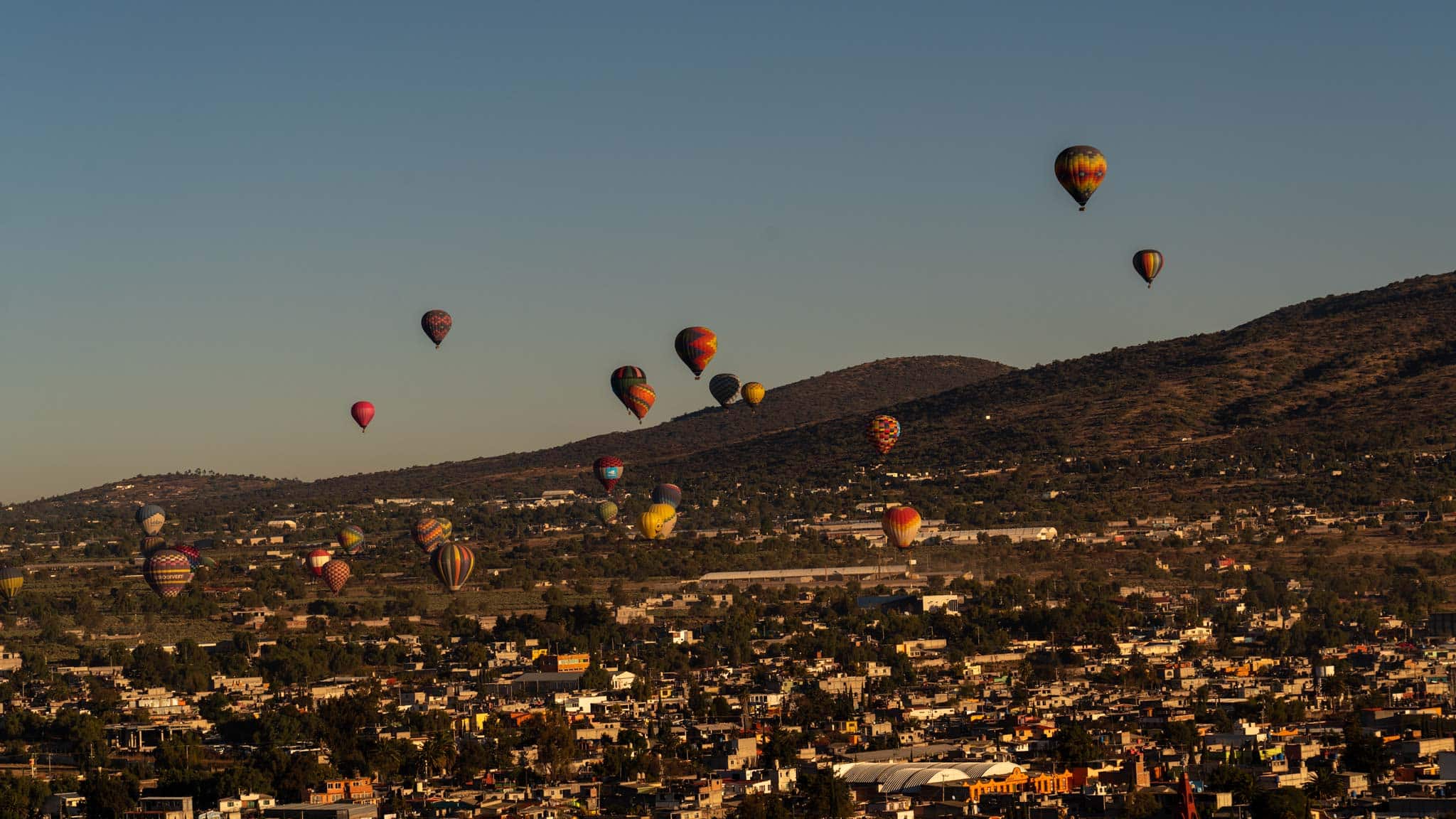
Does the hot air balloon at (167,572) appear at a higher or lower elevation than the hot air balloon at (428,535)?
lower

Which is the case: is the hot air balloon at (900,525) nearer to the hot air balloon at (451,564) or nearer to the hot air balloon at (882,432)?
the hot air balloon at (882,432)

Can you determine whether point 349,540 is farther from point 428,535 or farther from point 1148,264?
point 1148,264

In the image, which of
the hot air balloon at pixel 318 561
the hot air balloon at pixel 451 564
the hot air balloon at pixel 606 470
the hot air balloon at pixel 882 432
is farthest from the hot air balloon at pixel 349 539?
the hot air balloon at pixel 882 432

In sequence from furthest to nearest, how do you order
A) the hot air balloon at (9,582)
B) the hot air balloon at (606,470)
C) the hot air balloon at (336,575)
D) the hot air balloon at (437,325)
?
1. the hot air balloon at (606,470)
2. the hot air balloon at (336,575)
3. the hot air balloon at (9,582)
4. the hot air balloon at (437,325)

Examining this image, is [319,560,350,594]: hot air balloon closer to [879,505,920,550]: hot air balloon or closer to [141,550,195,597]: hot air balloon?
[141,550,195,597]: hot air balloon

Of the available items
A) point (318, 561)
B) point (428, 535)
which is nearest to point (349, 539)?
point (428, 535)

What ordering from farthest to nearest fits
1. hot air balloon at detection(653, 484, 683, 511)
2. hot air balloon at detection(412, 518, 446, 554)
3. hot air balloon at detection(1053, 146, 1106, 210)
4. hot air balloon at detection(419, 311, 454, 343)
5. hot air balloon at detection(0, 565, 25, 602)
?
hot air balloon at detection(653, 484, 683, 511) < hot air balloon at detection(412, 518, 446, 554) < hot air balloon at detection(0, 565, 25, 602) < hot air balloon at detection(419, 311, 454, 343) < hot air balloon at detection(1053, 146, 1106, 210)

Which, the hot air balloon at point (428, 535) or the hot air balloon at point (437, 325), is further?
the hot air balloon at point (428, 535)

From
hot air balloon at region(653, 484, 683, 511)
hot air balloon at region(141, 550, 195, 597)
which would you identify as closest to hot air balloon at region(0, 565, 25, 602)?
hot air balloon at region(141, 550, 195, 597)
